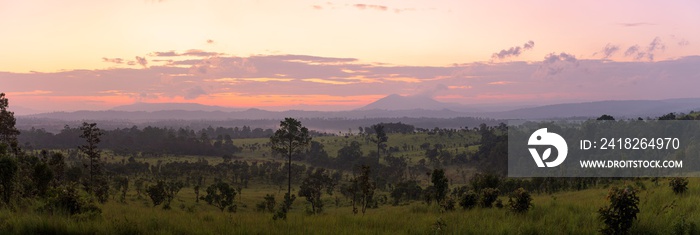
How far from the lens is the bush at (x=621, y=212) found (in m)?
10.9

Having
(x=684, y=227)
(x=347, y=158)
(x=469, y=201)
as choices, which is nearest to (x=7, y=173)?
(x=469, y=201)

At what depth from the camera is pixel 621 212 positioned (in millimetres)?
10984

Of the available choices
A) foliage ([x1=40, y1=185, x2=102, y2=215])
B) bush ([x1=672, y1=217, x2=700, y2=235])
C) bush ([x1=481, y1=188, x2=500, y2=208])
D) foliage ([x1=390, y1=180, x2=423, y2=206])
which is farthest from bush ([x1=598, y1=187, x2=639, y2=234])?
foliage ([x1=390, y1=180, x2=423, y2=206])

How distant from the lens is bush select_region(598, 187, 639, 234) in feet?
35.8

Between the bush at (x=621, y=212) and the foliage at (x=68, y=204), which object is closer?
the bush at (x=621, y=212)

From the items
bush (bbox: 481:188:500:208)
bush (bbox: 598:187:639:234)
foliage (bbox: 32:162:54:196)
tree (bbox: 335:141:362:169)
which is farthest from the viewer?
tree (bbox: 335:141:362:169)

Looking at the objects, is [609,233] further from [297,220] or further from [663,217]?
[297,220]

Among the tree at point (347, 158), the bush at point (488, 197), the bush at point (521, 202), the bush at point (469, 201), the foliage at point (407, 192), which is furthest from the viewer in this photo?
the tree at point (347, 158)

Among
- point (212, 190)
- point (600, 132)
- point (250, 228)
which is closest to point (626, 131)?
point (600, 132)

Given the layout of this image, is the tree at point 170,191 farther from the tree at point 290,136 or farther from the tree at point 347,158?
the tree at point 347,158

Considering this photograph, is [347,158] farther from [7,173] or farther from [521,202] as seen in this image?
[521,202]

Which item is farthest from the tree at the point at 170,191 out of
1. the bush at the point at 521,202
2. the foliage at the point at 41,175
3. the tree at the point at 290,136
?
the bush at the point at 521,202

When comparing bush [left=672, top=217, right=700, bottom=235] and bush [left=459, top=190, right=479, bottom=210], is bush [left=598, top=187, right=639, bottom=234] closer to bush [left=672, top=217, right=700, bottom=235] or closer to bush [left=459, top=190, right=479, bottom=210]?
bush [left=672, top=217, right=700, bottom=235]

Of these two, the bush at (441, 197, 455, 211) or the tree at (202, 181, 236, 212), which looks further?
the tree at (202, 181, 236, 212)
